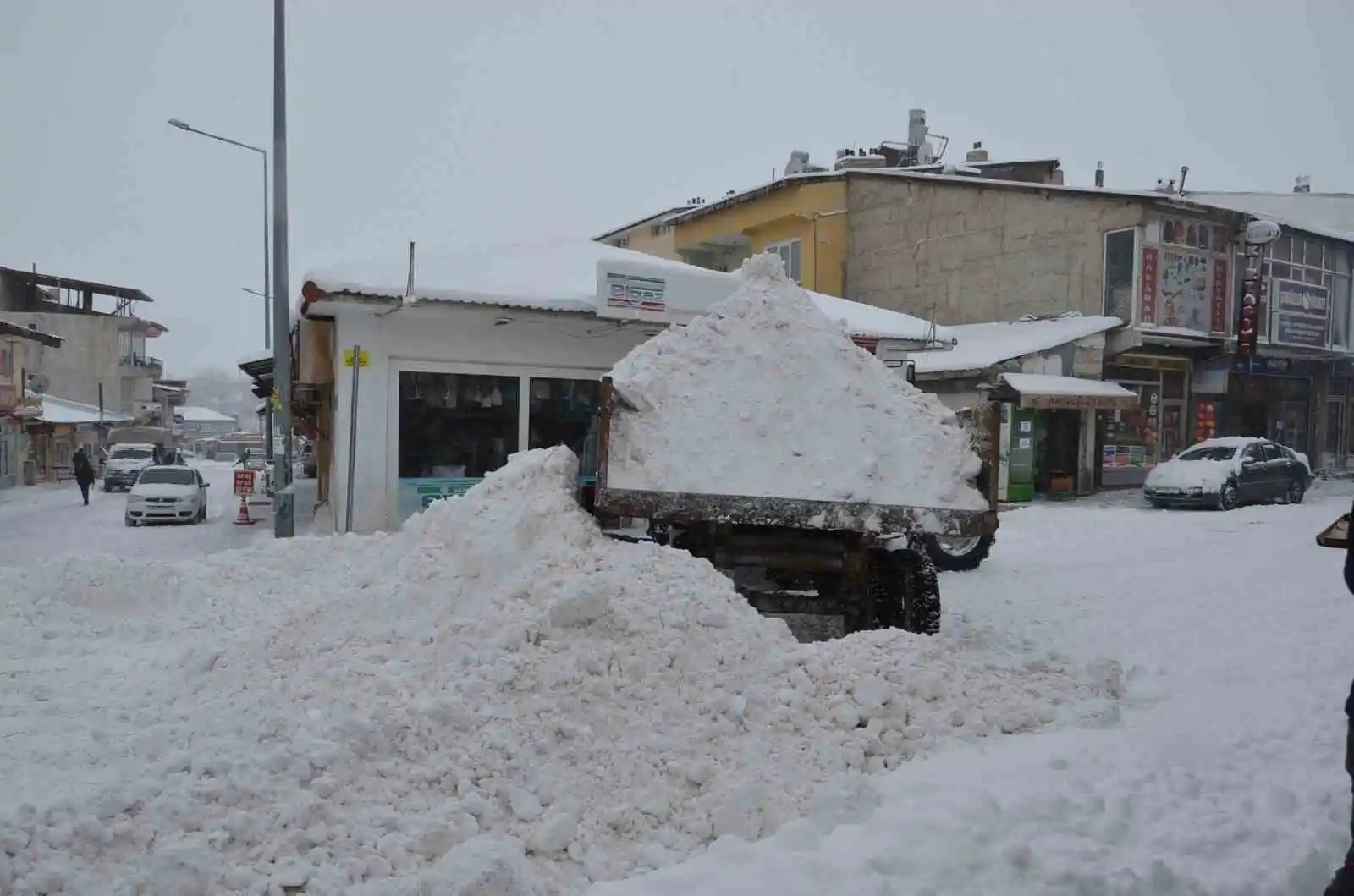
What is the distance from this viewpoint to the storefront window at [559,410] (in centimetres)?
1441

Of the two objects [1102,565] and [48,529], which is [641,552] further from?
[48,529]

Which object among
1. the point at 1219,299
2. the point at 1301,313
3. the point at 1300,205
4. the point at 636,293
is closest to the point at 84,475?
the point at 636,293

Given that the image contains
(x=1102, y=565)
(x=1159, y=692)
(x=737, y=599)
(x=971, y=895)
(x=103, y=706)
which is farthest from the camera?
(x=1102, y=565)

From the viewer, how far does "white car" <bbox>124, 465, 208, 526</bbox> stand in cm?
2009

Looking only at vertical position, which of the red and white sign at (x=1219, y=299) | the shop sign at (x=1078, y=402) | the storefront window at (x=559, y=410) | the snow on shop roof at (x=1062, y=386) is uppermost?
the red and white sign at (x=1219, y=299)

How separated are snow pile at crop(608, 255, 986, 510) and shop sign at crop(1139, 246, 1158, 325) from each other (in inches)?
665

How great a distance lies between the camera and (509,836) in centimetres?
394

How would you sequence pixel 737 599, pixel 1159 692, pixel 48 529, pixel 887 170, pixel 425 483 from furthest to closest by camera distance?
pixel 887 170
pixel 48 529
pixel 425 483
pixel 1159 692
pixel 737 599

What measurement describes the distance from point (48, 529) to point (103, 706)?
1678 centimetres

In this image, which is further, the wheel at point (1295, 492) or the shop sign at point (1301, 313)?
the shop sign at point (1301, 313)

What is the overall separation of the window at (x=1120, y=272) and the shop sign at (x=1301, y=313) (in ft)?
21.1

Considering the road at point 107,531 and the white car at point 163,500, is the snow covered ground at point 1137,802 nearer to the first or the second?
the road at point 107,531

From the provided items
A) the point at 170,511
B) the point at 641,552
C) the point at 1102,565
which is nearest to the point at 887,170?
the point at 1102,565

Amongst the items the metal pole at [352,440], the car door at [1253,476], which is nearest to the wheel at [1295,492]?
the car door at [1253,476]
